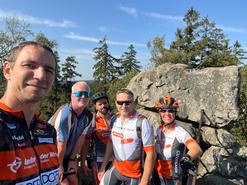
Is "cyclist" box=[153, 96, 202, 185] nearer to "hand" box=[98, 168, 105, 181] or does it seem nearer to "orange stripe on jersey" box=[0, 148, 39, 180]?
"hand" box=[98, 168, 105, 181]

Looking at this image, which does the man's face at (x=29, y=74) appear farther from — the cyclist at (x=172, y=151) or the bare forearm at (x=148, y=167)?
the cyclist at (x=172, y=151)

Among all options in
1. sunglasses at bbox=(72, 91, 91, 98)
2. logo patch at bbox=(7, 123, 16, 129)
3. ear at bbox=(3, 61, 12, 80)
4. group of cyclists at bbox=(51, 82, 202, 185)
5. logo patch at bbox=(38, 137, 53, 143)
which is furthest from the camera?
sunglasses at bbox=(72, 91, 91, 98)

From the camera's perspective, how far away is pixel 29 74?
73.7 inches

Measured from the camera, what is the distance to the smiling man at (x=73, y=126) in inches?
175

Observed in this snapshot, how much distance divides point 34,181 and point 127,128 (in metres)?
2.83

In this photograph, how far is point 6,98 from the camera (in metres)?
1.90

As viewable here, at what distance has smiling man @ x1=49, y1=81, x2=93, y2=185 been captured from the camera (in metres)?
4.46

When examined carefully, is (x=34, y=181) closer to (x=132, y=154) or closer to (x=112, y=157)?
(x=132, y=154)

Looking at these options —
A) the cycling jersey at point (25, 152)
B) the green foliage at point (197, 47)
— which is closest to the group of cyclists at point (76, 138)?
the cycling jersey at point (25, 152)

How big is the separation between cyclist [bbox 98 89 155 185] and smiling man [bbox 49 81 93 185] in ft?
1.77

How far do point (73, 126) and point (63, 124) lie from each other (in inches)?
9.1

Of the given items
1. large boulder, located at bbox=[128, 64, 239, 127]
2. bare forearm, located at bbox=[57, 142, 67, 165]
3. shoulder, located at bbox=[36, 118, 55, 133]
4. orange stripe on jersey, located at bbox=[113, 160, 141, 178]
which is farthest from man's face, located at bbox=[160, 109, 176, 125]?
large boulder, located at bbox=[128, 64, 239, 127]

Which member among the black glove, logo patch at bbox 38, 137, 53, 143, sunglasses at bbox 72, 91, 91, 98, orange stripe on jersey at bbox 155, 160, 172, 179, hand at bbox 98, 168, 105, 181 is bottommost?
hand at bbox 98, 168, 105, 181

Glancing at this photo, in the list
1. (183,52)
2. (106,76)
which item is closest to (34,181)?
(183,52)
